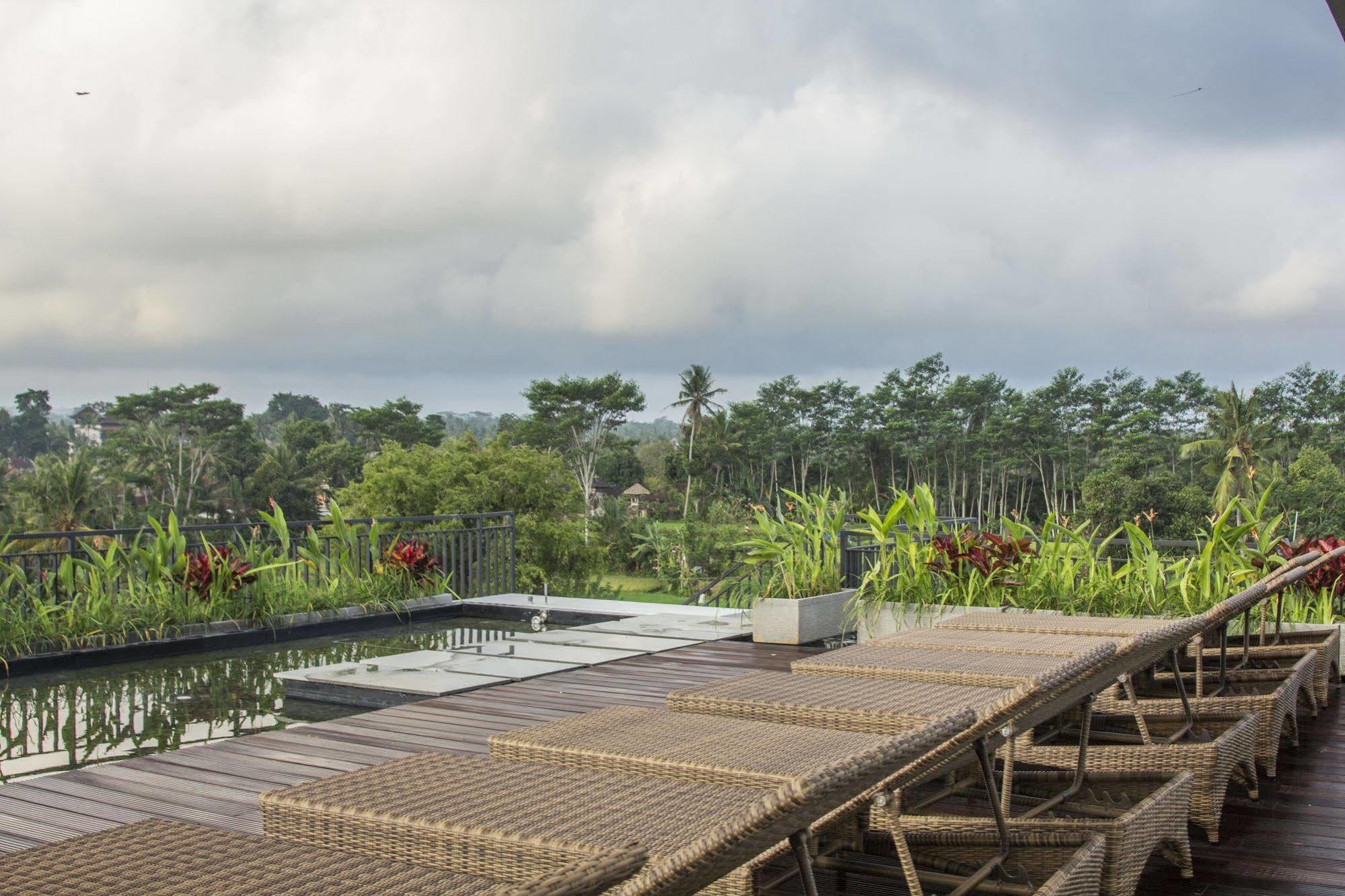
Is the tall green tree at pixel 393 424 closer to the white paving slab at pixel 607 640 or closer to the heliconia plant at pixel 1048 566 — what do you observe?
the white paving slab at pixel 607 640

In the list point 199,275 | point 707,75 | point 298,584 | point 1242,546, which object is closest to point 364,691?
point 298,584

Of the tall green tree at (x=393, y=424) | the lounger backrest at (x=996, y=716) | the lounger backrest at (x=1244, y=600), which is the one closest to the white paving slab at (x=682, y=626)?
the lounger backrest at (x=1244, y=600)

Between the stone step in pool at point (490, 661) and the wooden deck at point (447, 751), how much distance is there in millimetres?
277

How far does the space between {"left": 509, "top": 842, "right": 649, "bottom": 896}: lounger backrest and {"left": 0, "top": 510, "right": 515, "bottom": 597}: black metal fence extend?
690 centimetres

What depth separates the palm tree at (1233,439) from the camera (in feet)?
165

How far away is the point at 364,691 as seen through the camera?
5.28 metres

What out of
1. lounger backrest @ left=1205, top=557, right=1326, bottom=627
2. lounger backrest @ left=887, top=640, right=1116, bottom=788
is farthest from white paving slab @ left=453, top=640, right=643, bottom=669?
lounger backrest @ left=887, top=640, right=1116, bottom=788

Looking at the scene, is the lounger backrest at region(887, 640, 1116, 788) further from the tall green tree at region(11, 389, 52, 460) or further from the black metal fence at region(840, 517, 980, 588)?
the tall green tree at region(11, 389, 52, 460)

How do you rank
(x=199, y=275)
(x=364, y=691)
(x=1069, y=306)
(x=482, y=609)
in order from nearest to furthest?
(x=364, y=691)
(x=482, y=609)
(x=199, y=275)
(x=1069, y=306)

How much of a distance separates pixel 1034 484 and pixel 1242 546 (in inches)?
2377

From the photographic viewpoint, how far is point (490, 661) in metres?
6.02

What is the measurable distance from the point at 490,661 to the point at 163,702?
5.26 ft

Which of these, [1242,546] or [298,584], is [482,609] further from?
[1242,546]

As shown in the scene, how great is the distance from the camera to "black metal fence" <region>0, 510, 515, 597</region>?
25.0 ft
